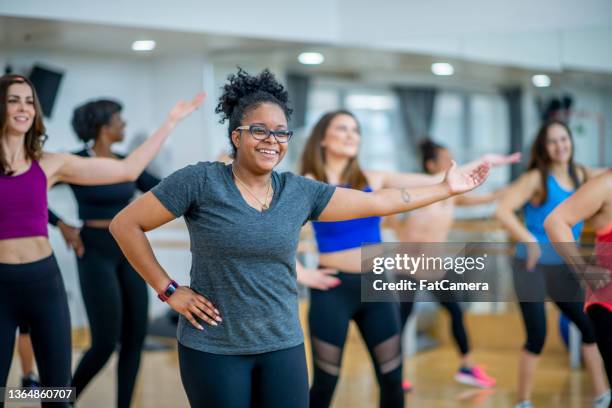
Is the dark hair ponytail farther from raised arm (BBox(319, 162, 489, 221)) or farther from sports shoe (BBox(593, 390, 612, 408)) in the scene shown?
raised arm (BBox(319, 162, 489, 221))

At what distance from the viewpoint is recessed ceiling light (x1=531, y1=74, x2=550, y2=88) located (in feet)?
19.4

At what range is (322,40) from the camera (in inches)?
246

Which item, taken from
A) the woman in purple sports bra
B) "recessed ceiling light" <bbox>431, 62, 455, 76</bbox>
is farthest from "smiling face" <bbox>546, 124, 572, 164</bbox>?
the woman in purple sports bra

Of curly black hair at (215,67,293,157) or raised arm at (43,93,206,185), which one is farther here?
raised arm at (43,93,206,185)

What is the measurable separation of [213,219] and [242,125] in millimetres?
306

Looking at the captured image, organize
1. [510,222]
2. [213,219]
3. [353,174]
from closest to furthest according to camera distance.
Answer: [213,219] → [353,174] → [510,222]

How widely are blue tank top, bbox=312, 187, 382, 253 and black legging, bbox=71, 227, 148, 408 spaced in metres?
0.94

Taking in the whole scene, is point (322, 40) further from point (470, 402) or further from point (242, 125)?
point (242, 125)

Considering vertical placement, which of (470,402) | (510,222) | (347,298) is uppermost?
(510,222)

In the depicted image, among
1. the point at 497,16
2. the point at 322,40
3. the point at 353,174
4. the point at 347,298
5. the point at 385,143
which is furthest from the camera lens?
the point at 385,143

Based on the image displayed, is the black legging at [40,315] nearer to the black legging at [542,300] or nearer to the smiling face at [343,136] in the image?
the smiling face at [343,136]

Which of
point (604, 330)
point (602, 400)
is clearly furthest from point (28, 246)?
point (602, 400)

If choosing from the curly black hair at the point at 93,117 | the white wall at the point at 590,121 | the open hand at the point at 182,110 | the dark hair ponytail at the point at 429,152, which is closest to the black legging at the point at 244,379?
the open hand at the point at 182,110

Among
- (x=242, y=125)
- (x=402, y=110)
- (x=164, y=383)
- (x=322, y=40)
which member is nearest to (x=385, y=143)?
(x=402, y=110)
